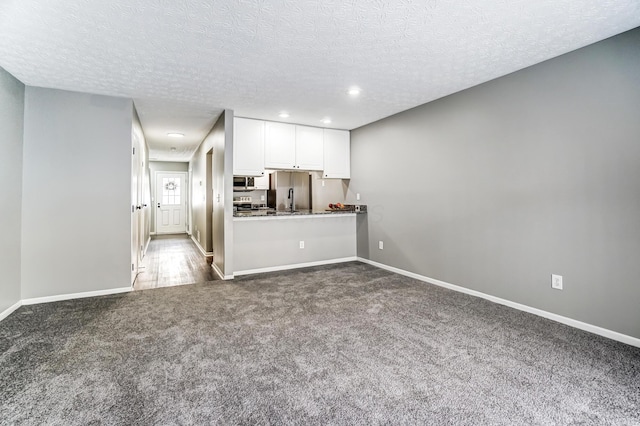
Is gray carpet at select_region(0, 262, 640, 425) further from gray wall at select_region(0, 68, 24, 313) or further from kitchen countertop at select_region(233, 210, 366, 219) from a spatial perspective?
kitchen countertop at select_region(233, 210, 366, 219)

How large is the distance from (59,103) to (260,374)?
3.75 m

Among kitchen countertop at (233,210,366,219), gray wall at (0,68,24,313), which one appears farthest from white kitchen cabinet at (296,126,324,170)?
gray wall at (0,68,24,313)

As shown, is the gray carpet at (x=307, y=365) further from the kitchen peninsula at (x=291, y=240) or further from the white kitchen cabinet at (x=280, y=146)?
the white kitchen cabinet at (x=280, y=146)

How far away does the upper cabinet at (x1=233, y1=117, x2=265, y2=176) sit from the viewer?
4598mm

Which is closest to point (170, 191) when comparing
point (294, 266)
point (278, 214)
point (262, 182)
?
point (262, 182)

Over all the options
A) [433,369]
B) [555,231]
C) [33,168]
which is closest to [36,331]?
[33,168]

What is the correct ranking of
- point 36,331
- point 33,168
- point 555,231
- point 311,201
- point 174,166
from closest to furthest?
1. point 36,331
2. point 555,231
3. point 33,168
4. point 311,201
5. point 174,166

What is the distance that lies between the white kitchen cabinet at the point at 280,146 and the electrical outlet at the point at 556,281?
376 centimetres

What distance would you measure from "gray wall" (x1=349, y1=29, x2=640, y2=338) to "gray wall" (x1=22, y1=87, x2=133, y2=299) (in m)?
3.81

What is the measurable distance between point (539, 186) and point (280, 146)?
3.55 m

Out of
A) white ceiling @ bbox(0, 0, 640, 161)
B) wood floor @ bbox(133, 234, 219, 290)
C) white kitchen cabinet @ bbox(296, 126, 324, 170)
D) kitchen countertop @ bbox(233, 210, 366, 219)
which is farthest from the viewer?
white kitchen cabinet @ bbox(296, 126, 324, 170)

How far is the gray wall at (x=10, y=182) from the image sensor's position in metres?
2.93

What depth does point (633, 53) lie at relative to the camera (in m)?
2.34

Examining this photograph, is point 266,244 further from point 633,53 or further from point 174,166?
point 174,166
